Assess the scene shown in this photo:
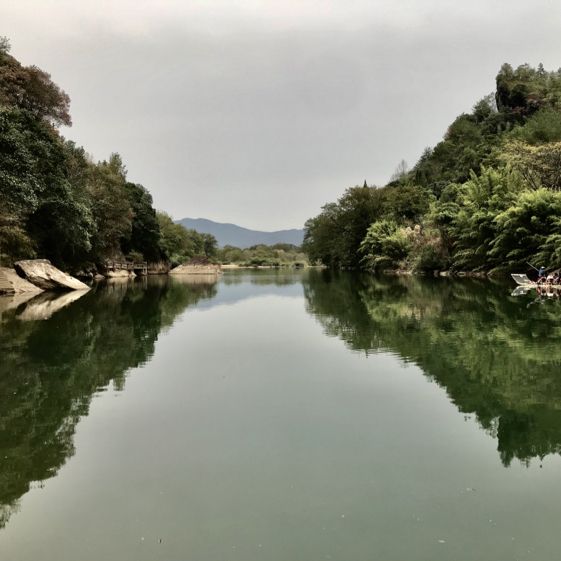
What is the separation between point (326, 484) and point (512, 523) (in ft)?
3.95

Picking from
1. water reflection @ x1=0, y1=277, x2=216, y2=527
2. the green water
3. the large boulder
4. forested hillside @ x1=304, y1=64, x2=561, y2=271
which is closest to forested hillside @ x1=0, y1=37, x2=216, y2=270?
the large boulder

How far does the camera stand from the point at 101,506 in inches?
138

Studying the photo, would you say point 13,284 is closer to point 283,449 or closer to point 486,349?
point 486,349

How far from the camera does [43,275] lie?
24094mm

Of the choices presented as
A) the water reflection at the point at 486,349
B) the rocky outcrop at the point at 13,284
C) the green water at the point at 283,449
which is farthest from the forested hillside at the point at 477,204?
the rocky outcrop at the point at 13,284

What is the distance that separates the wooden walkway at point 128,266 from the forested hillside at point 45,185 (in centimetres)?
445

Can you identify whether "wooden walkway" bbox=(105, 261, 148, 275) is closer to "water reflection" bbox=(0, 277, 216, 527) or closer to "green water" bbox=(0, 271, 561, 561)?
"water reflection" bbox=(0, 277, 216, 527)

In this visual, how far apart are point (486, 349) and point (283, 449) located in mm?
5607

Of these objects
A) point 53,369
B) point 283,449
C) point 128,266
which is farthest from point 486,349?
point 128,266

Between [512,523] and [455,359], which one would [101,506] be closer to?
[512,523]

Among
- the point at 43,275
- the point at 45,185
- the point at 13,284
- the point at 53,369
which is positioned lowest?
the point at 53,369

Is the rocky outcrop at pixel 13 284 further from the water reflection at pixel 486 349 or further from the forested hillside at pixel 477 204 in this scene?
the forested hillside at pixel 477 204

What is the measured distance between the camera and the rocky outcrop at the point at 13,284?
71.4 feet

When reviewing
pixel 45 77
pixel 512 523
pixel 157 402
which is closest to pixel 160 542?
pixel 512 523
